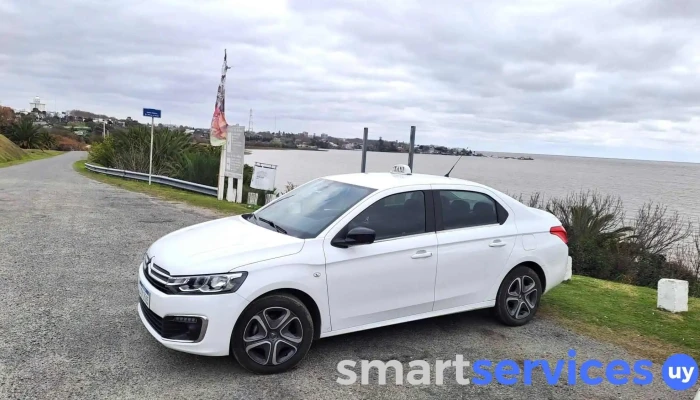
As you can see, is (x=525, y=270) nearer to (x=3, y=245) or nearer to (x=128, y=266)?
(x=128, y=266)

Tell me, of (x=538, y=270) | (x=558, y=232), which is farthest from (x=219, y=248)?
(x=558, y=232)

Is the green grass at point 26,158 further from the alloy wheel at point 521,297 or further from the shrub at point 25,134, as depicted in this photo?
the alloy wheel at point 521,297

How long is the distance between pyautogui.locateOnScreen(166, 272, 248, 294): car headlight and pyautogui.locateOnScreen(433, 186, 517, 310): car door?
1.94 metres

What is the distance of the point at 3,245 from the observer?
330 inches

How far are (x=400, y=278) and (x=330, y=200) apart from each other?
1034mm

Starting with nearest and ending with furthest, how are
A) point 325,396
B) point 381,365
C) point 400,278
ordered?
point 325,396 < point 381,365 < point 400,278

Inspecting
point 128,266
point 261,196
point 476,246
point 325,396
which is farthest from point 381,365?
point 261,196

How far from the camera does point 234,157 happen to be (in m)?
16.0

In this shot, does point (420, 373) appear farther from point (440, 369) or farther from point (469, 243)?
point (469, 243)

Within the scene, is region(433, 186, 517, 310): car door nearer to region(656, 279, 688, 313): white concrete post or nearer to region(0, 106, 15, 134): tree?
region(656, 279, 688, 313): white concrete post

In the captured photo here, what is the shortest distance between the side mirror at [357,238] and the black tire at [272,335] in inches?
23.7

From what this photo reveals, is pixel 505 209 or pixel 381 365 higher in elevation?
pixel 505 209

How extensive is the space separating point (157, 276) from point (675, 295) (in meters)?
5.79

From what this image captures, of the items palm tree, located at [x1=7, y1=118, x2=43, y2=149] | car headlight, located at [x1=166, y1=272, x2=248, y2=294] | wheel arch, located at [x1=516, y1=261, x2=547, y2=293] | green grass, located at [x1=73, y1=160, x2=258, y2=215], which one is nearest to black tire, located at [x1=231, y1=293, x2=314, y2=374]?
car headlight, located at [x1=166, y1=272, x2=248, y2=294]
